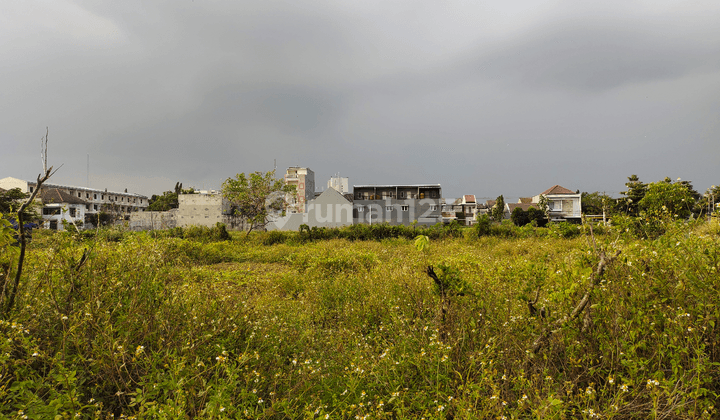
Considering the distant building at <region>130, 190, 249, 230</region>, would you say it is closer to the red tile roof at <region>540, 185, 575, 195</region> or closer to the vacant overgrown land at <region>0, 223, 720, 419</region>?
the vacant overgrown land at <region>0, 223, 720, 419</region>

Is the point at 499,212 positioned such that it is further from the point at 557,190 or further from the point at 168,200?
the point at 168,200

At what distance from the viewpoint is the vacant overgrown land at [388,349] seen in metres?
2.04

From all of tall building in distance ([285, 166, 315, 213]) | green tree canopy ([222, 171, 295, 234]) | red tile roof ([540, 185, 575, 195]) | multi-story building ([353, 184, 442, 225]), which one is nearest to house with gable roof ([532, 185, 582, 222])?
red tile roof ([540, 185, 575, 195])

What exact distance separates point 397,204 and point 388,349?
37986mm

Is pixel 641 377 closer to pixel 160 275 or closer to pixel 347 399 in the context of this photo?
pixel 347 399

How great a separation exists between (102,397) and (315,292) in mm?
3773

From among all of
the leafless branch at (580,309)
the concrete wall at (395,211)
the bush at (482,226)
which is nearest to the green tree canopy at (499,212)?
the concrete wall at (395,211)

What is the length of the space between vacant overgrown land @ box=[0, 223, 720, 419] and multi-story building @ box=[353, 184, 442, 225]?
36.0 meters

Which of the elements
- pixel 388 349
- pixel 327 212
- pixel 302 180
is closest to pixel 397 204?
pixel 327 212

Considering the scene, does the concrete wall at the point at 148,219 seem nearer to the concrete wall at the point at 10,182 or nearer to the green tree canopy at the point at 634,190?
the concrete wall at the point at 10,182

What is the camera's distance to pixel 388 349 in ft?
8.97

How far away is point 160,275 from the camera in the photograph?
3746mm

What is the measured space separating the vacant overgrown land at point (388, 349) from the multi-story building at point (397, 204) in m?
36.0

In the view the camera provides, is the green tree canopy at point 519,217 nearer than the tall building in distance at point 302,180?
Yes
